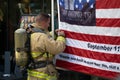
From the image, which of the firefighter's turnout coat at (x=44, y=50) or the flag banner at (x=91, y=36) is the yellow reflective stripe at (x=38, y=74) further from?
the flag banner at (x=91, y=36)

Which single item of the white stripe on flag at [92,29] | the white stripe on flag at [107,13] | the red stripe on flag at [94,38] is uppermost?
the white stripe on flag at [107,13]

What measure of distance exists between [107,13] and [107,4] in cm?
13

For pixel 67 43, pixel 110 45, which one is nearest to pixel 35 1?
pixel 67 43

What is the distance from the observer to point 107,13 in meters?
5.45

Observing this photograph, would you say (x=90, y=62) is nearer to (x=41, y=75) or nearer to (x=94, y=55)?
(x=94, y=55)

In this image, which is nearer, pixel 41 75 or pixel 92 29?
pixel 92 29

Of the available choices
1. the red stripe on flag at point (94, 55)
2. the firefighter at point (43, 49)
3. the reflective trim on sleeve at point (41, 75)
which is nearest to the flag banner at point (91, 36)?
the red stripe on flag at point (94, 55)

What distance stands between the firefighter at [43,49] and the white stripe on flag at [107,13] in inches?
29.0

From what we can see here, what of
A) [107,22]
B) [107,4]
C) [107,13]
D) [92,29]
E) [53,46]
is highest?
[107,4]

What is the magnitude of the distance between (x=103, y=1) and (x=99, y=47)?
654mm

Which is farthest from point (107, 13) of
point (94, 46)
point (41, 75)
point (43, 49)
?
point (41, 75)

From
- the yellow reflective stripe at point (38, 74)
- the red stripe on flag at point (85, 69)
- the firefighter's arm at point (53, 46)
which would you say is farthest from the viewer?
the yellow reflective stripe at point (38, 74)

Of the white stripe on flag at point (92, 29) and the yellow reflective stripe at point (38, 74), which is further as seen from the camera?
the yellow reflective stripe at point (38, 74)

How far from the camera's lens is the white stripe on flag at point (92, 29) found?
5.38m
